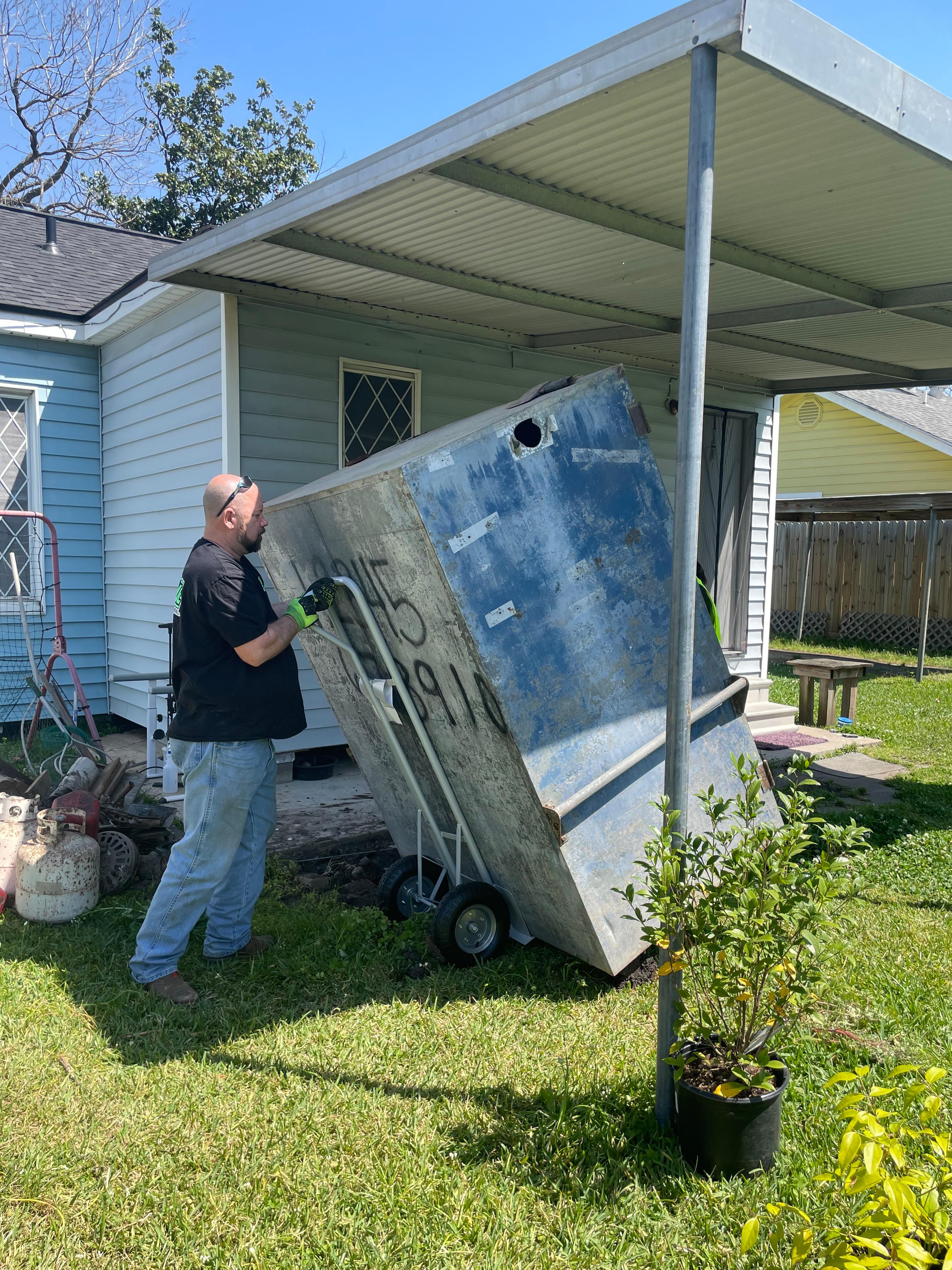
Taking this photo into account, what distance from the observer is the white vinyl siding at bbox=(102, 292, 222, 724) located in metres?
6.76

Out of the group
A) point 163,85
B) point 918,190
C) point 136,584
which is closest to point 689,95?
point 918,190

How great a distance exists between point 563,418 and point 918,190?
193 centimetres

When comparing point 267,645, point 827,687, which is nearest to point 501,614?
point 267,645

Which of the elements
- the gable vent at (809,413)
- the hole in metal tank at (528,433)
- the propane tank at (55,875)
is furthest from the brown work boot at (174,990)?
the gable vent at (809,413)

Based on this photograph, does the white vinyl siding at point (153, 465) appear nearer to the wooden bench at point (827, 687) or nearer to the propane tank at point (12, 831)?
the propane tank at point (12, 831)

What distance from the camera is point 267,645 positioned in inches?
143

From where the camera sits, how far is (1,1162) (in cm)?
271

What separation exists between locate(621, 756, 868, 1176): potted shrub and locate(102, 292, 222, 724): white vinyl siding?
4.86 m

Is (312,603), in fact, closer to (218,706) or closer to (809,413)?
(218,706)

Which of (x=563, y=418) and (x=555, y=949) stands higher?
(x=563, y=418)

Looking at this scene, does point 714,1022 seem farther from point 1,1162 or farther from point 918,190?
point 918,190

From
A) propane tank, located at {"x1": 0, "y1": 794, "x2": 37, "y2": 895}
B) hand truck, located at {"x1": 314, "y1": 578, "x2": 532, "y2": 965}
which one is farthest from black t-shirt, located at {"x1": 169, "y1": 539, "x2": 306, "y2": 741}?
propane tank, located at {"x1": 0, "y1": 794, "x2": 37, "y2": 895}

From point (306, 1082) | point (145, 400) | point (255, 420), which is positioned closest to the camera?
point (306, 1082)

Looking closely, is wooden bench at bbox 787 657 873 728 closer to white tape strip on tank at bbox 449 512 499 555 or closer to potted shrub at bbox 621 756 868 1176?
white tape strip on tank at bbox 449 512 499 555
